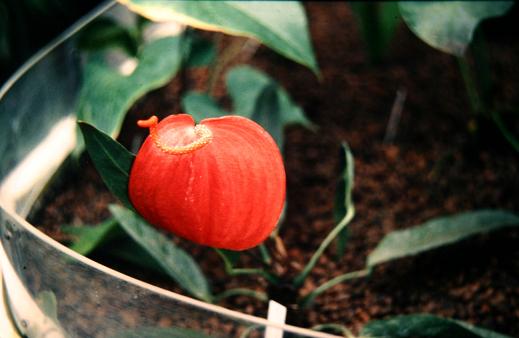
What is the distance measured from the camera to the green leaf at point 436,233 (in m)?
0.56

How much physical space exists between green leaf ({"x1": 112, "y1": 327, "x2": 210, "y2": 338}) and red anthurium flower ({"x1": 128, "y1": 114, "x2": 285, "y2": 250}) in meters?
0.07

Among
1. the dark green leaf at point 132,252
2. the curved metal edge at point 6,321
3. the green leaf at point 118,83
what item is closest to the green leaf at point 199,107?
the green leaf at point 118,83

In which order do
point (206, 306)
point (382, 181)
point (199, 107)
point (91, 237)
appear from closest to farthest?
1. point (206, 306)
2. point (91, 237)
3. point (199, 107)
4. point (382, 181)

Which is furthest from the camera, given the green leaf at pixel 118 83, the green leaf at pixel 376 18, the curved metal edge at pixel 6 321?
the green leaf at pixel 376 18

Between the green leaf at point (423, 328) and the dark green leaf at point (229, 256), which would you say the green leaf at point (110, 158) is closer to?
the dark green leaf at point (229, 256)

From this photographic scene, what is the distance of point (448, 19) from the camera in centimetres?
61

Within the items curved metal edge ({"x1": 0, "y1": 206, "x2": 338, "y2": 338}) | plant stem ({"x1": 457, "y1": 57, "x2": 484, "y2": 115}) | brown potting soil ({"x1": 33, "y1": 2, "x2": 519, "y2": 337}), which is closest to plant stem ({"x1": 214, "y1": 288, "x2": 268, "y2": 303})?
brown potting soil ({"x1": 33, "y1": 2, "x2": 519, "y2": 337})

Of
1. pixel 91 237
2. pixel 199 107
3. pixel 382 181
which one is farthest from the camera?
pixel 382 181

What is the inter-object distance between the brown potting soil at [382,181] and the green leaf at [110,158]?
0.17ft

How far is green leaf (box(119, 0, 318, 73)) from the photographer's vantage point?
0.49 m

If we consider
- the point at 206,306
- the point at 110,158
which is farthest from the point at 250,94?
the point at 206,306

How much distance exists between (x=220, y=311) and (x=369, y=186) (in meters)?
0.49

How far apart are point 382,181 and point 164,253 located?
0.33 metres

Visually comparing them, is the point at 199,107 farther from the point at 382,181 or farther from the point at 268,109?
the point at 382,181
